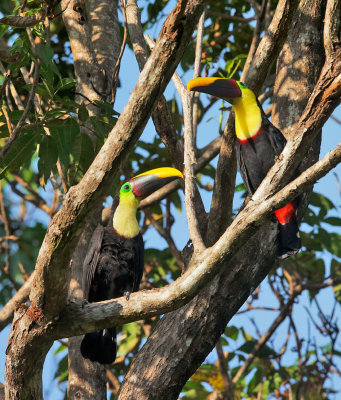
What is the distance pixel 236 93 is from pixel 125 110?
2.14m

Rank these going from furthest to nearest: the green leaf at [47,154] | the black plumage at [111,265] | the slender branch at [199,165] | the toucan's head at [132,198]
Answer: the slender branch at [199,165], the toucan's head at [132,198], the black plumage at [111,265], the green leaf at [47,154]

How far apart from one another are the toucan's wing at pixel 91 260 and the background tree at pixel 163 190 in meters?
0.06

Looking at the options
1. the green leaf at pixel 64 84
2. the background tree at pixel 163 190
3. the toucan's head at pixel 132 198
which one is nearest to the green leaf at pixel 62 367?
the background tree at pixel 163 190

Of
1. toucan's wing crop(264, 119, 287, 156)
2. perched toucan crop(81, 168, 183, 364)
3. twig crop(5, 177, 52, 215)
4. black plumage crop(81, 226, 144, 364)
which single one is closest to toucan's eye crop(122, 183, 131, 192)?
perched toucan crop(81, 168, 183, 364)

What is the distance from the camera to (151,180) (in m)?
4.69

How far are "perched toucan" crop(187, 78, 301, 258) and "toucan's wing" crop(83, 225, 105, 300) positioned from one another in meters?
1.17

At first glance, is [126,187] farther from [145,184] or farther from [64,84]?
[64,84]

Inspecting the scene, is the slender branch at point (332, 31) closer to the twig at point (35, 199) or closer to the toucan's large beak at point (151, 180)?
the toucan's large beak at point (151, 180)


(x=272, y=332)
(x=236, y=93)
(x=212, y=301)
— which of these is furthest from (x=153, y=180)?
(x=272, y=332)

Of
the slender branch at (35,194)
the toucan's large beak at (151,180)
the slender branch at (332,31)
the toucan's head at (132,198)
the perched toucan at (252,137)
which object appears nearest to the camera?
the slender branch at (332,31)

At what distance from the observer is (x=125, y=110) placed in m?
2.61

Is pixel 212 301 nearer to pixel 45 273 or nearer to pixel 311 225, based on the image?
pixel 45 273

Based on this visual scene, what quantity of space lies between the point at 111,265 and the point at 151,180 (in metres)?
0.71

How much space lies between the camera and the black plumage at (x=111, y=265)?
4570 millimetres
